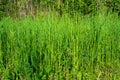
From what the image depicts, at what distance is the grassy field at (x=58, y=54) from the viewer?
3436mm

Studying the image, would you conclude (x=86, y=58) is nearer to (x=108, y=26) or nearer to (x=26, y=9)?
(x=108, y=26)

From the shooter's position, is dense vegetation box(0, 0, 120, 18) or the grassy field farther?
dense vegetation box(0, 0, 120, 18)

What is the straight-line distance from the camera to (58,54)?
3484 mm

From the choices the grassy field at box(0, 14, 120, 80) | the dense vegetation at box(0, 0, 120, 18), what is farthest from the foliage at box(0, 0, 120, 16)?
the grassy field at box(0, 14, 120, 80)

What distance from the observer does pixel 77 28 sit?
3838 mm

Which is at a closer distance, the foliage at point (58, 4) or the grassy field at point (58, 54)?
the grassy field at point (58, 54)

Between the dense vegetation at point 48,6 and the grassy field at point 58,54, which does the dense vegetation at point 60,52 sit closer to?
the grassy field at point 58,54

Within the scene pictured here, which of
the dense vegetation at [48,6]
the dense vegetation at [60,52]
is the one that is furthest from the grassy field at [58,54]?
the dense vegetation at [48,6]

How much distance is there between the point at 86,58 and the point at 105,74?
29cm

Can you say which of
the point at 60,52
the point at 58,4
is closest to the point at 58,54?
the point at 60,52

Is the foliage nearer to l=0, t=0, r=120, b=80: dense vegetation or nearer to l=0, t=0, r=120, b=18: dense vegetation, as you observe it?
l=0, t=0, r=120, b=18: dense vegetation

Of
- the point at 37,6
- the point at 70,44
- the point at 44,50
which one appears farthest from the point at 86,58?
the point at 37,6

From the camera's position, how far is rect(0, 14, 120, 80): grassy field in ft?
11.3

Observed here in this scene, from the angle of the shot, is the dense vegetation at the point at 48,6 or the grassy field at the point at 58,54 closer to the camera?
the grassy field at the point at 58,54
